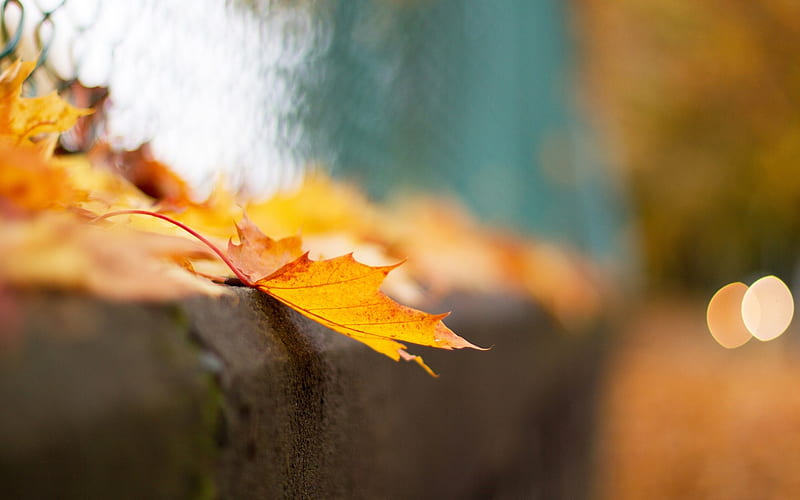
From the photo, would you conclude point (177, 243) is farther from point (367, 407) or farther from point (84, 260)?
point (367, 407)

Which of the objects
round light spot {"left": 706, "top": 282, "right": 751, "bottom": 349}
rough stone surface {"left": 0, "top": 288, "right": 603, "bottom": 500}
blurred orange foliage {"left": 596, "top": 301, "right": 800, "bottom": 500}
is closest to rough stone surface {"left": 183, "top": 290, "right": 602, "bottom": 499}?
rough stone surface {"left": 0, "top": 288, "right": 603, "bottom": 500}

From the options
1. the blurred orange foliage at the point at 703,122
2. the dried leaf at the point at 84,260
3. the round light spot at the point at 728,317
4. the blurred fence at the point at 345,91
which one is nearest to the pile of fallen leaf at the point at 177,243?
the dried leaf at the point at 84,260

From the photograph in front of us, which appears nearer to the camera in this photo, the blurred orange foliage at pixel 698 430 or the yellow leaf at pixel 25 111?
the yellow leaf at pixel 25 111

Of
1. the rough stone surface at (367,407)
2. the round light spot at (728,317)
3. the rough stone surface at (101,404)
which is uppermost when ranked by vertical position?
the rough stone surface at (101,404)

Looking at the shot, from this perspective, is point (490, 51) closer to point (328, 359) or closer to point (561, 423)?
point (561, 423)

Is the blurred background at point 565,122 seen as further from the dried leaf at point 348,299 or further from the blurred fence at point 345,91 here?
the dried leaf at point 348,299

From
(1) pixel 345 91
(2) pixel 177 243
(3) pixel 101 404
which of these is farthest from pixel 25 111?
(1) pixel 345 91
